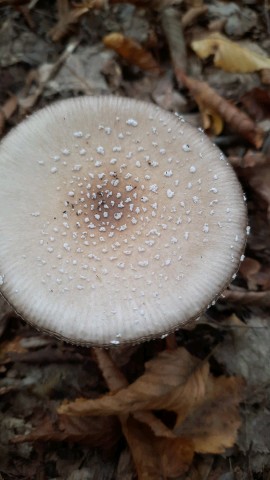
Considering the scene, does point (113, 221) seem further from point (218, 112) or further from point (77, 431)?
point (218, 112)

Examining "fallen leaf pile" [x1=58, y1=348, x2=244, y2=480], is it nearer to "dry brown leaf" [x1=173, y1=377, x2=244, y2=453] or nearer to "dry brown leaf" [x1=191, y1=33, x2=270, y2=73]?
"dry brown leaf" [x1=173, y1=377, x2=244, y2=453]

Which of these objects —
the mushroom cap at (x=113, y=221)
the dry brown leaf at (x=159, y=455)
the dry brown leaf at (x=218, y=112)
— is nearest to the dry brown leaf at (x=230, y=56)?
the dry brown leaf at (x=218, y=112)

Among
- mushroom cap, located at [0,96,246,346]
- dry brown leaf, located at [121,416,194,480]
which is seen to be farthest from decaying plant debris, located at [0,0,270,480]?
mushroom cap, located at [0,96,246,346]

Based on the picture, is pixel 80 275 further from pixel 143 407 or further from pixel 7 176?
pixel 143 407

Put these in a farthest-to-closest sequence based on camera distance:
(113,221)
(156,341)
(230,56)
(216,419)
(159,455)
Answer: (230,56)
(156,341)
(216,419)
(159,455)
(113,221)

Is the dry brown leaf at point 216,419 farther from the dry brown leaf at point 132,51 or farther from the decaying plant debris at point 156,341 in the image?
the dry brown leaf at point 132,51

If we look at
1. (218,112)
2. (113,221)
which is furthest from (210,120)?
(113,221)

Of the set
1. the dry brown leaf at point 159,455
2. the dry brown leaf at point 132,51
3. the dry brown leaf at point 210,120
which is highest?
the dry brown leaf at point 132,51
